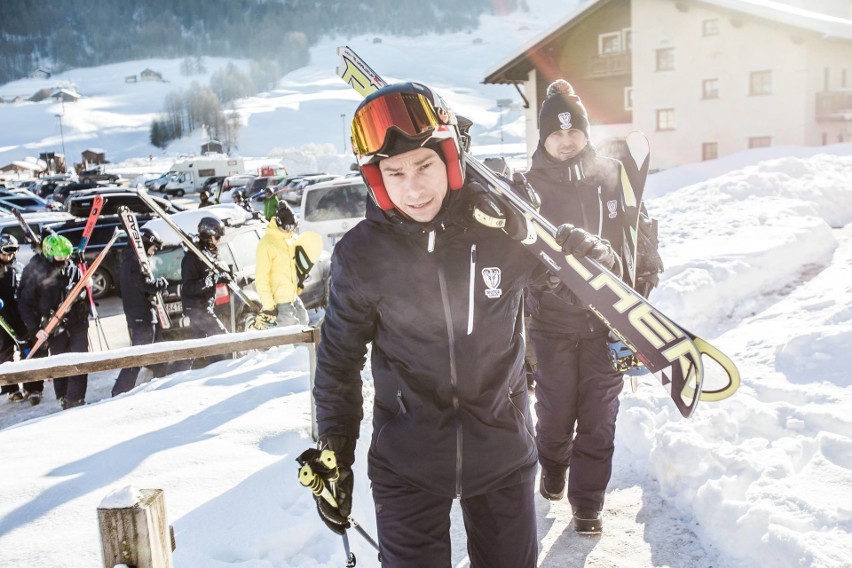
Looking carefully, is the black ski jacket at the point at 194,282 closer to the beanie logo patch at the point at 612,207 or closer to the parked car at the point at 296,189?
the beanie logo patch at the point at 612,207

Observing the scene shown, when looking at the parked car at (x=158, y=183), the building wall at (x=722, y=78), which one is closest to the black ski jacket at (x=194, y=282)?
the building wall at (x=722, y=78)

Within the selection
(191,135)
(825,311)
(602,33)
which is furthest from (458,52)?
(825,311)

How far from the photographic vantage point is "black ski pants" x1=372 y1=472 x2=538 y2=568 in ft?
7.47

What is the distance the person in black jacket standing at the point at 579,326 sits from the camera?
12.2 feet

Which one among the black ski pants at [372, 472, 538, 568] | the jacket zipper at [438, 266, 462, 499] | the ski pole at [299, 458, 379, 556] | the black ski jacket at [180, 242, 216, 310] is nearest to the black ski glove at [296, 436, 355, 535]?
the ski pole at [299, 458, 379, 556]

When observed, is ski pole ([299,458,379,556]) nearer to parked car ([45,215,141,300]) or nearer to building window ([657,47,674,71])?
parked car ([45,215,141,300])

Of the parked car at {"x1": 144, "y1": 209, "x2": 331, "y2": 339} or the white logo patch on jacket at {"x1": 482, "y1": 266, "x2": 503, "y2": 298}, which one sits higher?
the white logo patch on jacket at {"x1": 482, "y1": 266, "x2": 503, "y2": 298}

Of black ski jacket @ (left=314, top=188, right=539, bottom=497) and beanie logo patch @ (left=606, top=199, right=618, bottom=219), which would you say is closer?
black ski jacket @ (left=314, top=188, right=539, bottom=497)

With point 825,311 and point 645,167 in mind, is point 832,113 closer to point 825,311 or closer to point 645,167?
point 825,311

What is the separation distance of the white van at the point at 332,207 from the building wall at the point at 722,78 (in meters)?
24.8

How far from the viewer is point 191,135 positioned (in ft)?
413

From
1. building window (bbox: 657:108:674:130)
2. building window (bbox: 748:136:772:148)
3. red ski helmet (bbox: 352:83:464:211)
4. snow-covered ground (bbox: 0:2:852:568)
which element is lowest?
snow-covered ground (bbox: 0:2:852:568)

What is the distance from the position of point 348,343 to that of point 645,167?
2405mm

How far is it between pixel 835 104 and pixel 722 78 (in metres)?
4.97
